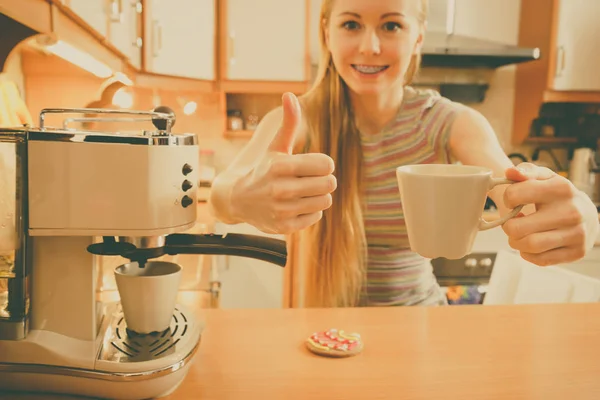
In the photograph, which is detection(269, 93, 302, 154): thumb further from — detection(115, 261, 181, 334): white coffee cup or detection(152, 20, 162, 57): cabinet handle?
detection(152, 20, 162, 57): cabinet handle

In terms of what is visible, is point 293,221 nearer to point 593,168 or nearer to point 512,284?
point 512,284

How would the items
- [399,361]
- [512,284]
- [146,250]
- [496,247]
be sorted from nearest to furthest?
[146,250] → [399,361] → [512,284] → [496,247]

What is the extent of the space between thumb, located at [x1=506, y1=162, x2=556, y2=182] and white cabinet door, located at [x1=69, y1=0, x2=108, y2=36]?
770 mm

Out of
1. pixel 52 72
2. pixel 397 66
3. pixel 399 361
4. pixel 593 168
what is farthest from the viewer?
pixel 593 168

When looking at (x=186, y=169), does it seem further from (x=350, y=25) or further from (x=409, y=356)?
(x=350, y=25)

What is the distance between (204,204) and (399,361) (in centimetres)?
180

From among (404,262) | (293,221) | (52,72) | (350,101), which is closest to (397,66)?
(350,101)

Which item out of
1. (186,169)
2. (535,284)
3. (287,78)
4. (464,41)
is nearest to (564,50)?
(464,41)

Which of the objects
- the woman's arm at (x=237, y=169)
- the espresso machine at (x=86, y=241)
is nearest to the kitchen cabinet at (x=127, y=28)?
the woman's arm at (x=237, y=169)

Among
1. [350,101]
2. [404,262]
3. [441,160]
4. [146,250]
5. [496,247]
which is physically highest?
[350,101]

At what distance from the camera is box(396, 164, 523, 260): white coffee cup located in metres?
0.56

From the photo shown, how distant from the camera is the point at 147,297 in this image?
69cm

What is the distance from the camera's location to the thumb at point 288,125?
26.2 inches

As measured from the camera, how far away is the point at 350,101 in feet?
4.15
